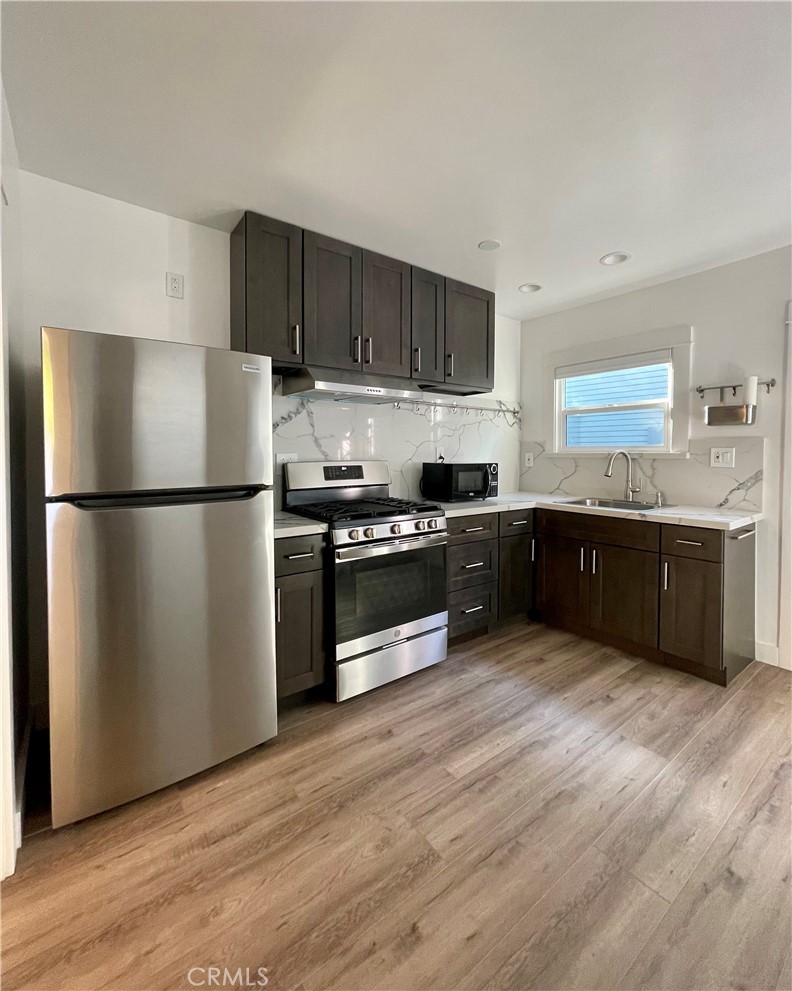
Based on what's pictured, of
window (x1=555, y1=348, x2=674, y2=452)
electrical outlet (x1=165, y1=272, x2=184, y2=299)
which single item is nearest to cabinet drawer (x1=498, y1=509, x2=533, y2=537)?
window (x1=555, y1=348, x2=674, y2=452)

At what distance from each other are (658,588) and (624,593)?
0.21 m

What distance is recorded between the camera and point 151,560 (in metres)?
1.61

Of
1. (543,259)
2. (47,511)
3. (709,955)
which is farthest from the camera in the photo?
(543,259)

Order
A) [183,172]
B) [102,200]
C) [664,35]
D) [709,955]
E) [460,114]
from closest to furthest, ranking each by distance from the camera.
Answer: [709,955] < [664,35] < [460,114] < [183,172] < [102,200]

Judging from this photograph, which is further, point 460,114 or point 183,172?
point 183,172

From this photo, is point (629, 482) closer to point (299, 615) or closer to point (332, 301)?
point (332, 301)

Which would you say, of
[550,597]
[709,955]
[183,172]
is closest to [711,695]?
[550,597]

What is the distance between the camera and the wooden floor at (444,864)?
45.5 inches

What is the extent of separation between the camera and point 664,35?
1.30m

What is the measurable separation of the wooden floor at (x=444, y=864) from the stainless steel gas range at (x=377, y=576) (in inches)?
12.0

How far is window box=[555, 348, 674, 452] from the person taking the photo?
3.19 m

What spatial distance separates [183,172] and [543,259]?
1971 mm

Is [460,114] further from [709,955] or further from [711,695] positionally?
[711,695]

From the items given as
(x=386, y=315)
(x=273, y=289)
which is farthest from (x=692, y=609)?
(x=273, y=289)
